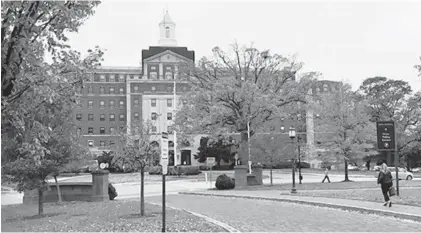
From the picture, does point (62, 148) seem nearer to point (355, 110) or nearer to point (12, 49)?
point (12, 49)

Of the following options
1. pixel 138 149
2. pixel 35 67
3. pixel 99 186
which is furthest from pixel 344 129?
pixel 35 67

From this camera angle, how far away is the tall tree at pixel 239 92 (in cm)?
3747

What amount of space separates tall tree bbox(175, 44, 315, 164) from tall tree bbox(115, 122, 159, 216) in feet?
66.1

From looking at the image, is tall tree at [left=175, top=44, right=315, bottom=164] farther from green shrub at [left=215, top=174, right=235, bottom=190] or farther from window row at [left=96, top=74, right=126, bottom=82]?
window row at [left=96, top=74, right=126, bottom=82]

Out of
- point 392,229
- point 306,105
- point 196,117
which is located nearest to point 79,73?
point 392,229

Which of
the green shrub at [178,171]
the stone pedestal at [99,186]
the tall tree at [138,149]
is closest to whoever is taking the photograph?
the tall tree at [138,149]

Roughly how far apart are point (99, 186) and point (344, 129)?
22.4 m

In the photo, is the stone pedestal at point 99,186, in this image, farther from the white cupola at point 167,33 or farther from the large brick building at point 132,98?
the white cupola at point 167,33

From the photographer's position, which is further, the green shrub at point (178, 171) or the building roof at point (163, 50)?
the building roof at point (163, 50)

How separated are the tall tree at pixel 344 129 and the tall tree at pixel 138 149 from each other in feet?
88.9

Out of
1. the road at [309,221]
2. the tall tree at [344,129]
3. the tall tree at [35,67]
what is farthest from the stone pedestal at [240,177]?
the tall tree at [35,67]

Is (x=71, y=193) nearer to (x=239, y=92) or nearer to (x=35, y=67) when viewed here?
(x=239, y=92)

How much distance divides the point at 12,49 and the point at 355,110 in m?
37.3

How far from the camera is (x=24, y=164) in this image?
63.4 ft
